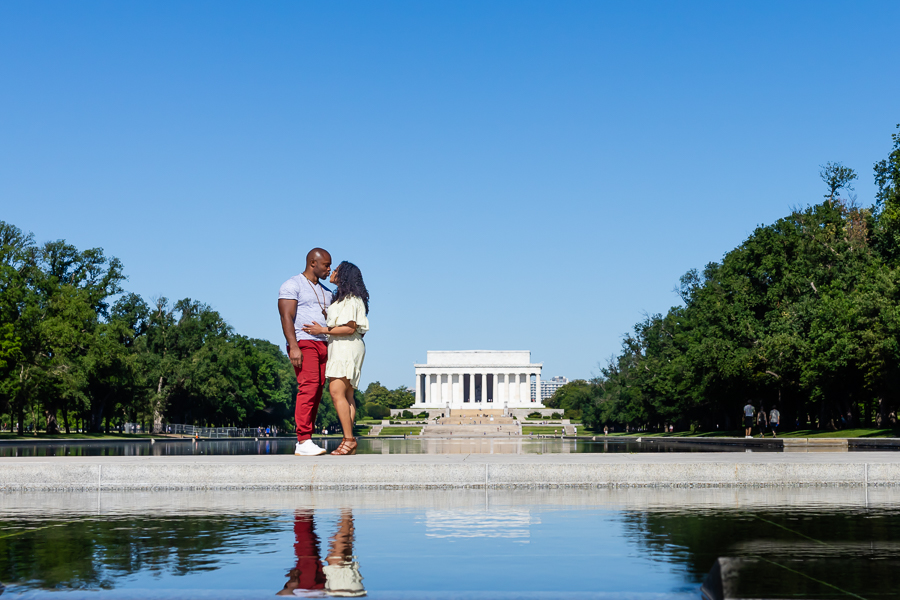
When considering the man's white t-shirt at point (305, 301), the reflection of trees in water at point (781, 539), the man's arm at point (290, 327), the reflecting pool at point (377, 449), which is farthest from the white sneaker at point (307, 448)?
the reflecting pool at point (377, 449)

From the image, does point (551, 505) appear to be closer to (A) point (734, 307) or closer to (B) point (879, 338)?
(B) point (879, 338)

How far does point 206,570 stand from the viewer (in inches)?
195

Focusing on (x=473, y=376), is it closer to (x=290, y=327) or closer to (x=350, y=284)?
(x=350, y=284)

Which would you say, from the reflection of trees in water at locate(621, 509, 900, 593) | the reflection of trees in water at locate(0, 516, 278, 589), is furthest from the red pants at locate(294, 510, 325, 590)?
the reflection of trees in water at locate(621, 509, 900, 593)

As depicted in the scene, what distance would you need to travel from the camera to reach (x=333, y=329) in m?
11.2

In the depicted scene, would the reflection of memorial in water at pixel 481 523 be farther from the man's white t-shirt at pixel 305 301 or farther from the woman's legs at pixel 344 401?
the man's white t-shirt at pixel 305 301

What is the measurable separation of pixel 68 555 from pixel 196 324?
81564 mm

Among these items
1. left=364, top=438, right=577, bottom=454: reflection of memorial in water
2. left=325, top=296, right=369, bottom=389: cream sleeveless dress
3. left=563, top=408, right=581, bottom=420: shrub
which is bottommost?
left=563, top=408, right=581, bottom=420: shrub

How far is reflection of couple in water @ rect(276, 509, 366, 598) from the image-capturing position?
432 centimetres

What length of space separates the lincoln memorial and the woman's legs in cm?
15464

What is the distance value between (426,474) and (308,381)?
2280 millimetres

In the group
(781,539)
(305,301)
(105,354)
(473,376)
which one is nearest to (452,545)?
(781,539)

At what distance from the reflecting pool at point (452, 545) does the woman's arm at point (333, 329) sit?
255 cm

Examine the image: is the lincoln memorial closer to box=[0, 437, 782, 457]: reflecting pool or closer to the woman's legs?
box=[0, 437, 782, 457]: reflecting pool
